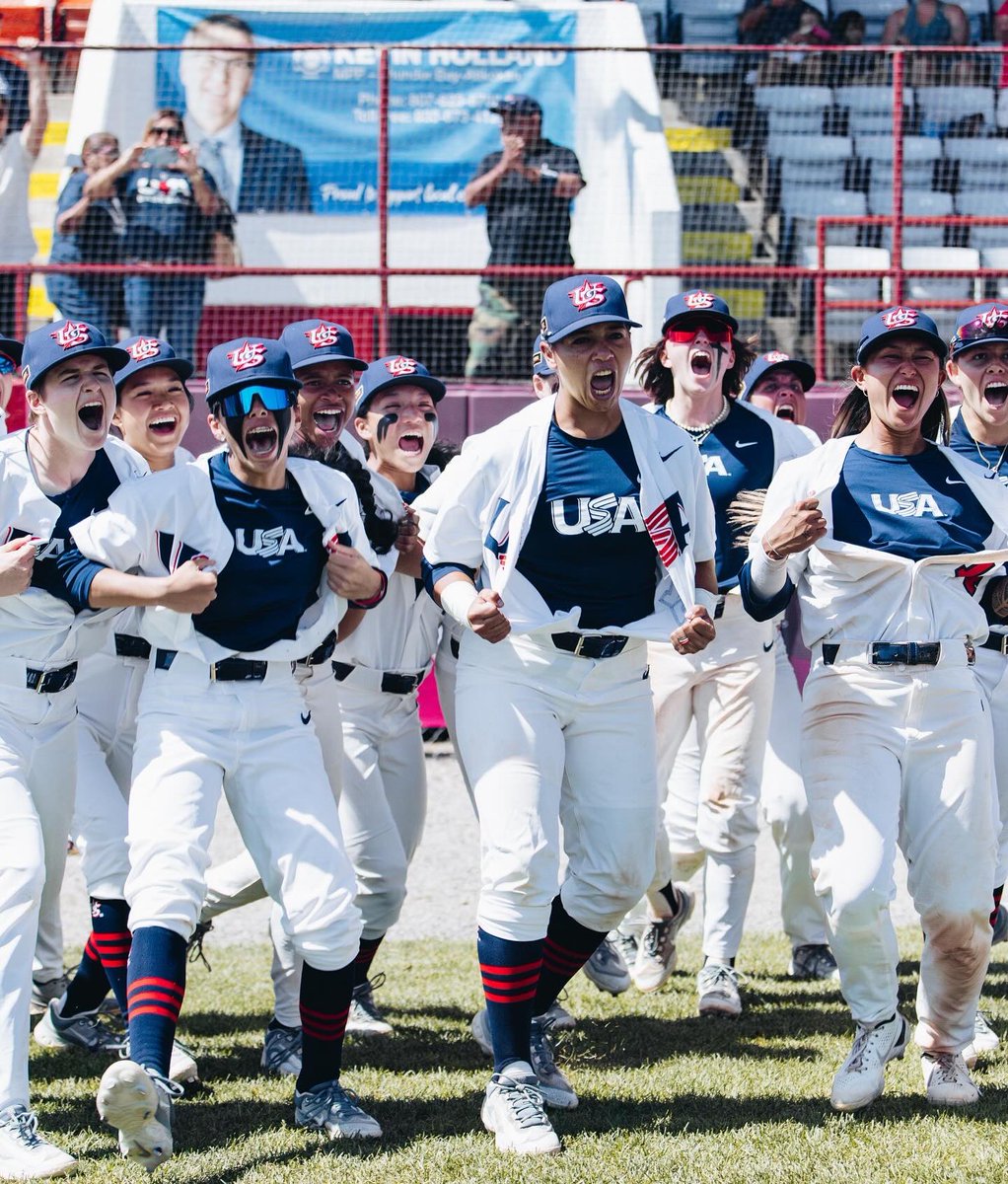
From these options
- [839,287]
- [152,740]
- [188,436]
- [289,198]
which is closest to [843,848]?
[152,740]

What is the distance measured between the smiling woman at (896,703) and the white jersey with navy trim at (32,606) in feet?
6.39

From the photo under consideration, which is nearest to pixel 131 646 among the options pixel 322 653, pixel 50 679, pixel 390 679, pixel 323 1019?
pixel 50 679

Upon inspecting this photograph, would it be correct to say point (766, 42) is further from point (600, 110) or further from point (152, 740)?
point (152, 740)

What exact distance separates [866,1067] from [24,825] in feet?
7.84

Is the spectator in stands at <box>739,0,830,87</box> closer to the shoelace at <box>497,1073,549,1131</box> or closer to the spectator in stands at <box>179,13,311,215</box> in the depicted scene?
the spectator in stands at <box>179,13,311,215</box>

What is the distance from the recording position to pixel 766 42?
15.1 metres

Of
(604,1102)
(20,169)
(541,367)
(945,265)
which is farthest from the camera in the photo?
(945,265)

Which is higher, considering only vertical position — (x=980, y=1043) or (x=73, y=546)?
(x=73, y=546)

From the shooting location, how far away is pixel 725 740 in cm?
595

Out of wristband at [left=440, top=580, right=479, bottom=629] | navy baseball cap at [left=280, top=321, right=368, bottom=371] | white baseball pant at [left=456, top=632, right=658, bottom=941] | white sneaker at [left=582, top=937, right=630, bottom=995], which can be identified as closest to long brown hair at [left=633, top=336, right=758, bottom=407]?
navy baseball cap at [left=280, top=321, right=368, bottom=371]

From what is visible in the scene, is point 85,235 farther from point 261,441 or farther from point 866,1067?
point 866,1067

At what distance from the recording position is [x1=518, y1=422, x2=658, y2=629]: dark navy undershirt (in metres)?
4.69

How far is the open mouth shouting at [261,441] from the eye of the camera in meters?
4.59

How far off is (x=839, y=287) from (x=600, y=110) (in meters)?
2.50
